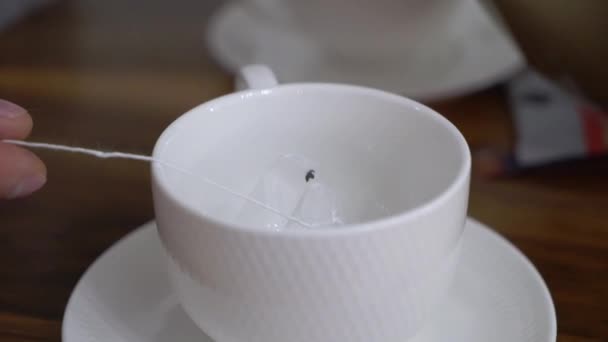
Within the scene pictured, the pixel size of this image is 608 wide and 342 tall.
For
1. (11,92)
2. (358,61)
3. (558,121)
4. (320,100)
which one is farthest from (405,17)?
(11,92)

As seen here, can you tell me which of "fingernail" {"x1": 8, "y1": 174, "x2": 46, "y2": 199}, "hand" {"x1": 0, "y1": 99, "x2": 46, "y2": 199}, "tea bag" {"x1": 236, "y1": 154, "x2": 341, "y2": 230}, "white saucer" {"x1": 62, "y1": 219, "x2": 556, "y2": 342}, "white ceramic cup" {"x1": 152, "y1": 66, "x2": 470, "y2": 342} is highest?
→ "hand" {"x1": 0, "y1": 99, "x2": 46, "y2": 199}

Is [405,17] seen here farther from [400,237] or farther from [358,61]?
[400,237]

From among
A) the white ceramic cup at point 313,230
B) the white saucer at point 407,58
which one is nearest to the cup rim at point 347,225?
the white ceramic cup at point 313,230

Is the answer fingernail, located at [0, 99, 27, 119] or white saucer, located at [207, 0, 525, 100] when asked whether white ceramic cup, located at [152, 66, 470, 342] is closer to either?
fingernail, located at [0, 99, 27, 119]

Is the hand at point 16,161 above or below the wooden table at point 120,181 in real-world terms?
above

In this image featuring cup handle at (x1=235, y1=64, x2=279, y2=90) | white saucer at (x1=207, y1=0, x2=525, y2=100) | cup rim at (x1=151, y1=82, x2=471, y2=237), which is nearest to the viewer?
cup rim at (x1=151, y1=82, x2=471, y2=237)

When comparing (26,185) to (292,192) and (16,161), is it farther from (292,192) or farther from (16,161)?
(292,192)

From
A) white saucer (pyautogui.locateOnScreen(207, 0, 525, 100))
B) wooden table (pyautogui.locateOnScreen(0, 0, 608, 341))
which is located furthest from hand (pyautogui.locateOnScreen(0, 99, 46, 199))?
white saucer (pyautogui.locateOnScreen(207, 0, 525, 100))

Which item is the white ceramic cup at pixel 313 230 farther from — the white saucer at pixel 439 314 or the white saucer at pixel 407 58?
the white saucer at pixel 407 58
